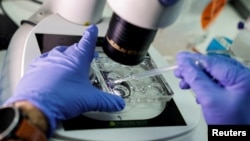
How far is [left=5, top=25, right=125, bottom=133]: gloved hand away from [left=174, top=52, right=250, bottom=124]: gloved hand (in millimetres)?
159

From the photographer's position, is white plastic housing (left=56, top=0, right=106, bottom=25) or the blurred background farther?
the blurred background

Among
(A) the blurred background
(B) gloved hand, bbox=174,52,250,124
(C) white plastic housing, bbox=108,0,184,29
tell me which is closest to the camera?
(C) white plastic housing, bbox=108,0,184,29

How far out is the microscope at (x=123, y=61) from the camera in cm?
68

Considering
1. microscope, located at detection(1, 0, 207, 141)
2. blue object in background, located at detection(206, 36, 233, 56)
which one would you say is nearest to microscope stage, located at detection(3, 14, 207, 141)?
microscope, located at detection(1, 0, 207, 141)

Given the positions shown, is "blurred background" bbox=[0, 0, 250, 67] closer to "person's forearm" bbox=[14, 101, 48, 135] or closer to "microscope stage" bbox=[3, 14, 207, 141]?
"microscope stage" bbox=[3, 14, 207, 141]

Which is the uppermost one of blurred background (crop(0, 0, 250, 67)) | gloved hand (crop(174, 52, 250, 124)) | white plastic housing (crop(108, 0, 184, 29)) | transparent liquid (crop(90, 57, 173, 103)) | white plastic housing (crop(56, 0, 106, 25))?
white plastic housing (crop(108, 0, 184, 29))

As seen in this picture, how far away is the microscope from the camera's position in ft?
2.23

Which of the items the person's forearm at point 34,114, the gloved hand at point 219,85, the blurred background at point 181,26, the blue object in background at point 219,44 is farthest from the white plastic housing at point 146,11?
the blue object in background at point 219,44

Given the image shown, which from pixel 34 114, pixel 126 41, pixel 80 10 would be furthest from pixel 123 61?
pixel 80 10

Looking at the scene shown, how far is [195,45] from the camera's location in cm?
135

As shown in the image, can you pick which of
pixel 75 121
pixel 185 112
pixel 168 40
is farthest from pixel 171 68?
pixel 168 40

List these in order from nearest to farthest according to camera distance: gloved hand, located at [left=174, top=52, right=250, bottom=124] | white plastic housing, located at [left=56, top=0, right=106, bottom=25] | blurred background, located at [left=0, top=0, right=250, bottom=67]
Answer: gloved hand, located at [left=174, top=52, right=250, bottom=124] < white plastic housing, located at [left=56, top=0, right=106, bottom=25] < blurred background, located at [left=0, top=0, right=250, bottom=67]

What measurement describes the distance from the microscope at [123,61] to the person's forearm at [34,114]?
0.04 m

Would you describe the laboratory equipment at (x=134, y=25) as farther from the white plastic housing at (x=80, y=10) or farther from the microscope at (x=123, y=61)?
the white plastic housing at (x=80, y=10)
